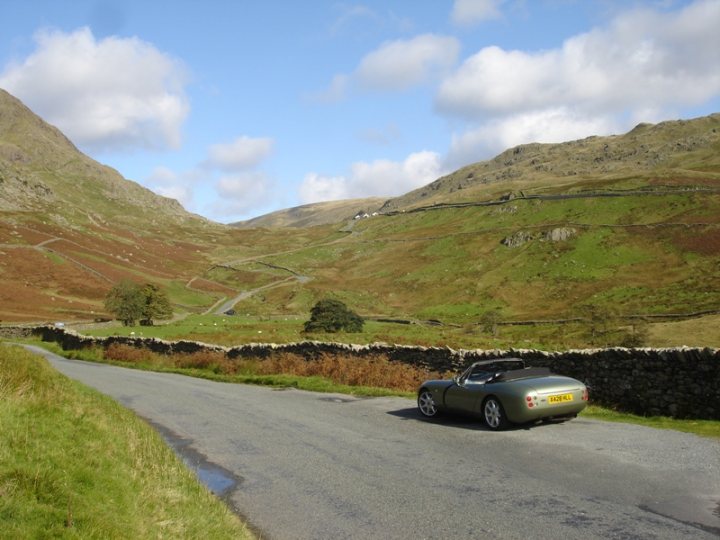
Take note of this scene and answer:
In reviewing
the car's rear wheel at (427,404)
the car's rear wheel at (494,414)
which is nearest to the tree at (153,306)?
the car's rear wheel at (427,404)

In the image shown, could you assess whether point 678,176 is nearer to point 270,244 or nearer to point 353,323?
point 353,323

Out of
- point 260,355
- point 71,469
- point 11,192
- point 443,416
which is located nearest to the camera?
point 71,469

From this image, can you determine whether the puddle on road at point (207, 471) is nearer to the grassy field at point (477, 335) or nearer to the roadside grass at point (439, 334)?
the roadside grass at point (439, 334)

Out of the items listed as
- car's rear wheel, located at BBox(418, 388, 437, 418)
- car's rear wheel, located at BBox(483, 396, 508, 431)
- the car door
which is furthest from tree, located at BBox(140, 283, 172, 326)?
car's rear wheel, located at BBox(483, 396, 508, 431)

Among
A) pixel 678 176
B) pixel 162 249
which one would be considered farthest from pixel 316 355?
pixel 162 249

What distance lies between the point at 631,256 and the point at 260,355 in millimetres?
80400

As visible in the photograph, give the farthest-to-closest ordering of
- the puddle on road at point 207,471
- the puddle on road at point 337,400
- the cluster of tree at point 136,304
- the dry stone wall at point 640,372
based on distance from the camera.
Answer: the cluster of tree at point 136,304
the puddle on road at point 337,400
the dry stone wall at point 640,372
the puddle on road at point 207,471

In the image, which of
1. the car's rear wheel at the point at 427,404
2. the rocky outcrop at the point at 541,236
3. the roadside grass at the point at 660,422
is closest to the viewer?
the roadside grass at the point at 660,422

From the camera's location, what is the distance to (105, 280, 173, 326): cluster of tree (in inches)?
2648

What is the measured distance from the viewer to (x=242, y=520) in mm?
7562

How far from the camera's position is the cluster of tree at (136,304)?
221 ft

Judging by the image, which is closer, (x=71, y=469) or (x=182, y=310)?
(x=71, y=469)

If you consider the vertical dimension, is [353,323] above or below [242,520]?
above

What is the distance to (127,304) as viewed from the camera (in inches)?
2643
